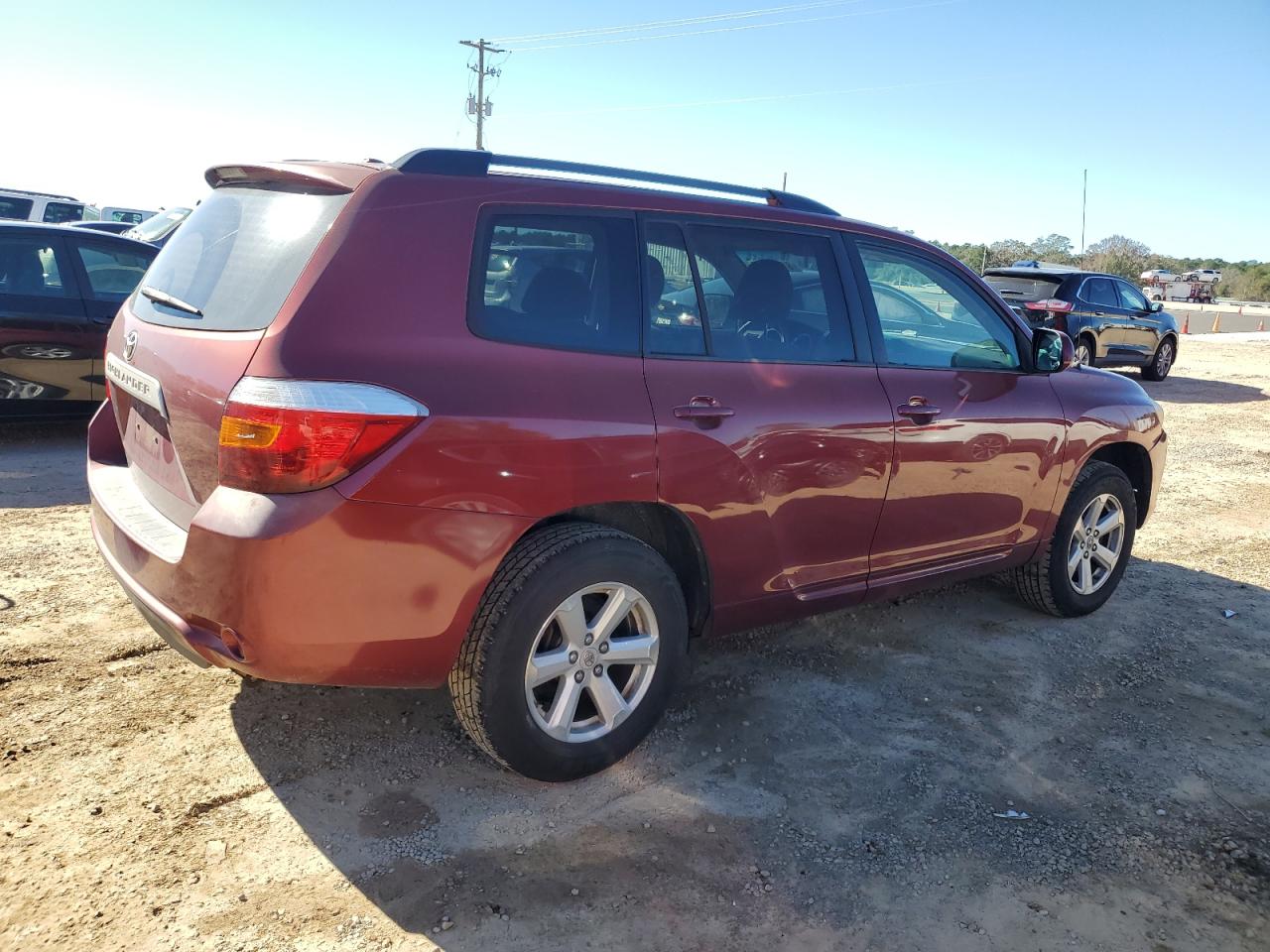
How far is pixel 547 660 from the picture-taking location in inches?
115

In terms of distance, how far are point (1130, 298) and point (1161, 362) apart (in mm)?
1512

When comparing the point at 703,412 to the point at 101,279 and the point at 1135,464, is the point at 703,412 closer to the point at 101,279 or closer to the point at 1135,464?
the point at 1135,464

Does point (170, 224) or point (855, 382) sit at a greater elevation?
point (170, 224)

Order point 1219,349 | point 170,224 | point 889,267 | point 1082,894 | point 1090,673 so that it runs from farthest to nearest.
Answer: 1. point 1219,349
2. point 170,224
3. point 1090,673
4. point 889,267
5. point 1082,894

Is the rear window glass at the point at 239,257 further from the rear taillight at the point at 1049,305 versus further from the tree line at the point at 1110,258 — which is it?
the tree line at the point at 1110,258

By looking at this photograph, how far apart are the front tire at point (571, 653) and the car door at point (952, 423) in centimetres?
114

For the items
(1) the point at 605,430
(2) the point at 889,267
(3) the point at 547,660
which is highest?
(2) the point at 889,267

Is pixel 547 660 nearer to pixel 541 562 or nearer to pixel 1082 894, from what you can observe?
pixel 541 562

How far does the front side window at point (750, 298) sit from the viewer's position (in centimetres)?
324

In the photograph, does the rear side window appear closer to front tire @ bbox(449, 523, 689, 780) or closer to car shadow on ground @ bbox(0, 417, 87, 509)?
front tire @ bbox(449, 523, 689, 780)

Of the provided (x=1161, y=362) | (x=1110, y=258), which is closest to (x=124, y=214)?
(x=1161, y=362)

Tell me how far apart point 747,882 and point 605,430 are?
1.34 meters

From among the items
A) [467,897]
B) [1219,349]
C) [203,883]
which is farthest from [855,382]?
[1219,349]

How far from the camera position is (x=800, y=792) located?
3.13m
